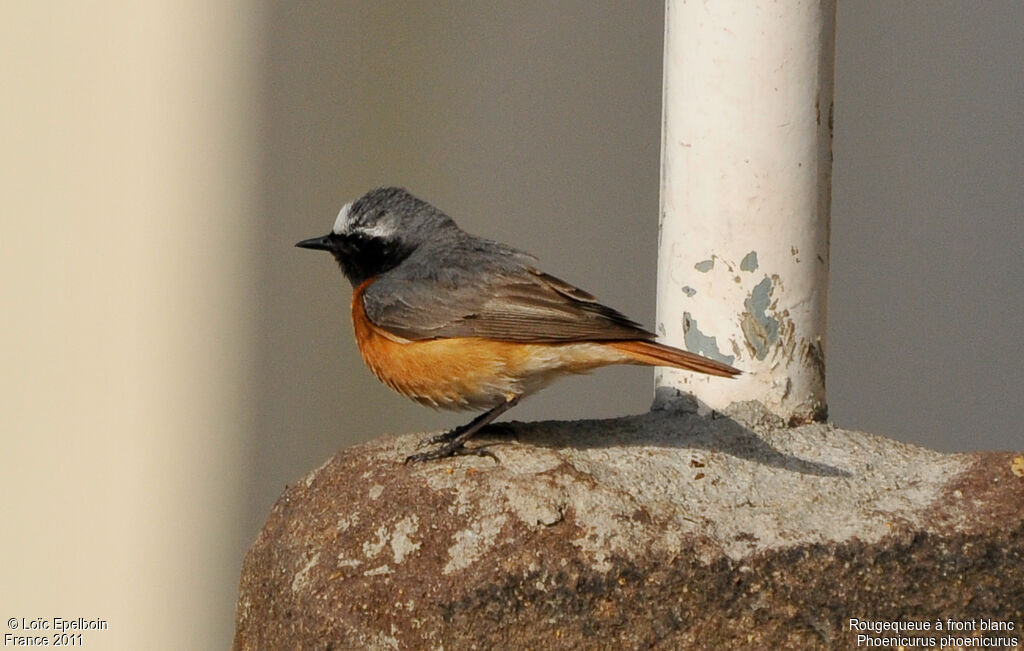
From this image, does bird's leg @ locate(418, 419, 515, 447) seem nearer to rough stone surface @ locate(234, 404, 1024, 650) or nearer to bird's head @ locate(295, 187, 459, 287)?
rough stone surface @ locate(234, 404, 1024, 650)

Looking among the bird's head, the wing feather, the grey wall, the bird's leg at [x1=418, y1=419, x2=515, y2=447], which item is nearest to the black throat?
the bird's head

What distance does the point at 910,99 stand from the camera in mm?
9125

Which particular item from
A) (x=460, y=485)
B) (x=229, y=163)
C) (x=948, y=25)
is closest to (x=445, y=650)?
(x=460, y=485)

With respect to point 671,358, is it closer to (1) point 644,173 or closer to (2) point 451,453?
(2) point 451,453

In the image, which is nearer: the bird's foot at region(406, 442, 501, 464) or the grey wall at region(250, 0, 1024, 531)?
the bird's foot at region(406, 442, 501, 464)

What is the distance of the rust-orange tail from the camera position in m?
4.71

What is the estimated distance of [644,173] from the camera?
9281 mm

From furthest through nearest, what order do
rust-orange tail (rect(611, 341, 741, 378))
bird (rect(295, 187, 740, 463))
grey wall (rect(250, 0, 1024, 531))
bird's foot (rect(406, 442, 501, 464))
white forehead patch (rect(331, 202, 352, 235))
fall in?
grey wall (rect(250, 0, 1024, 531)), white forehead patch (rect(331, 202, 352, 235)), bird (rect(295, 187, 740, 463)), bird's foot (rect(406, 442, 501, 464)), rust-orange tail (rect(611, 341, 741, 378))

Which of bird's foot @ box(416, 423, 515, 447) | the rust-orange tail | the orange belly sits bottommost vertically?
bird's foot @ box(416, 423, 515, 447)

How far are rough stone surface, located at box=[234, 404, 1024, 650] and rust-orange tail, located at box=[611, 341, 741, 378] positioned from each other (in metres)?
0.35

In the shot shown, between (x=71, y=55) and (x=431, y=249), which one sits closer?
(x=431, y=249)

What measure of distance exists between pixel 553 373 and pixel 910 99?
4867 mm

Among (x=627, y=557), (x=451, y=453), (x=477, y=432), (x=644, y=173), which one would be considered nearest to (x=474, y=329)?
(x=477, y=432)

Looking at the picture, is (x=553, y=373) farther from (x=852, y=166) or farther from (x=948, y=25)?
(x=948, y=25)
